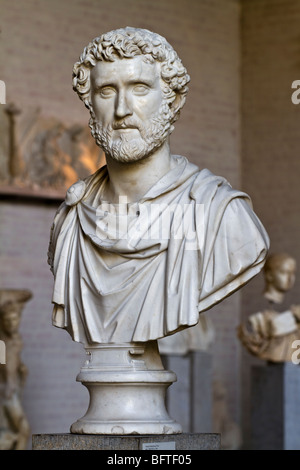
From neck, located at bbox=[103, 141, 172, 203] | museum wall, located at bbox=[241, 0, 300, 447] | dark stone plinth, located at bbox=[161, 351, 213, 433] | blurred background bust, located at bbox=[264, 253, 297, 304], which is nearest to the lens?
neck, located at bbox=[103, 141, 172, 203]

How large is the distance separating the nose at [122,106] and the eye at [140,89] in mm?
59

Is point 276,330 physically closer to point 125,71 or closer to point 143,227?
point 143,227

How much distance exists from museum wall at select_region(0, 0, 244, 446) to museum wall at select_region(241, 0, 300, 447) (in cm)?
12

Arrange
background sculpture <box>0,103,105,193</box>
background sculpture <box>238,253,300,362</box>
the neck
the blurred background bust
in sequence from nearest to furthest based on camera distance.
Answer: the neck, background sculpture <box>238,253,300,362</box>, the blurred background bust, background sculpture <box>0,103,105,193</box>

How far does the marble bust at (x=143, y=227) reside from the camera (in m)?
5.15

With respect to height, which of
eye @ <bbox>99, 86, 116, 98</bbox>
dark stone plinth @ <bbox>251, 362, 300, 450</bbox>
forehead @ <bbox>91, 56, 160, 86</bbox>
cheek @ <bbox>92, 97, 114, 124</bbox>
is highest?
forehead @ <bbox>91, 56, 160, 86</bbox>

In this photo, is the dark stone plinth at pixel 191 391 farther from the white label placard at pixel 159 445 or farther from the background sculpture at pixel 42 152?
the white label placard at pixel 159 445

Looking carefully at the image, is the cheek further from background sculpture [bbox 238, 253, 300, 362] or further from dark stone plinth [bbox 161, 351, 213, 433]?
dark stone plinth [bbox 161, 351, 213, 433]

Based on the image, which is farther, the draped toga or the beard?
the beard

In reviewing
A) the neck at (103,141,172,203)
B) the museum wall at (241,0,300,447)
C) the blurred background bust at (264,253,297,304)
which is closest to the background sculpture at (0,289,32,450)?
the blurred background bust at (264,253,297,304)

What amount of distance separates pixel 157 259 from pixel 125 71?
831 millimetres

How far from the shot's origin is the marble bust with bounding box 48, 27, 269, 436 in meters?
5.15

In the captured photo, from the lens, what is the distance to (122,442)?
504cm

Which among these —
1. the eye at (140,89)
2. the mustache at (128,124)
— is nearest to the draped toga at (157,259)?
the mustache at (128,124)
